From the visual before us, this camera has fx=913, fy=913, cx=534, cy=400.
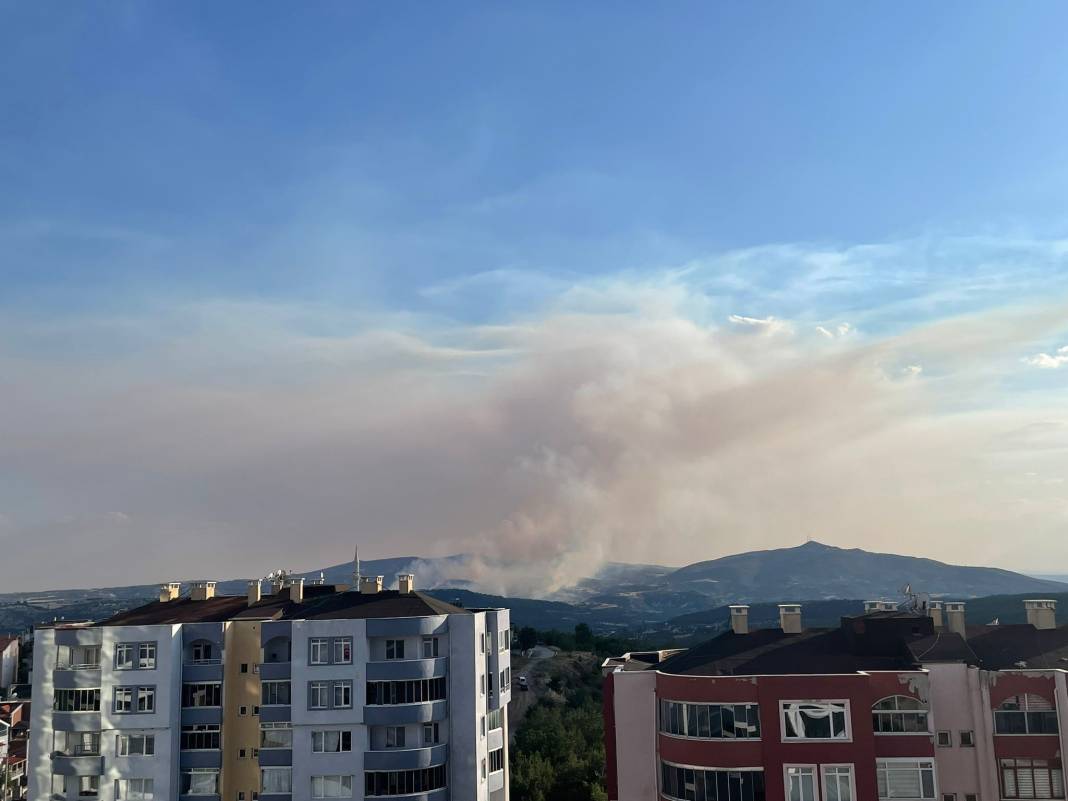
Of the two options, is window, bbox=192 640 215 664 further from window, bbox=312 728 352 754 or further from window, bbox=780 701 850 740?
window, bbox=780 701 850 740

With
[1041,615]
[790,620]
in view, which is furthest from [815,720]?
[1041,615]

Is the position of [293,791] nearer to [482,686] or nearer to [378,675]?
[378,675]

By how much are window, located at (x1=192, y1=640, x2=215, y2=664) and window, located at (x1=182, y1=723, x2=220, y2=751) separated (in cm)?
413

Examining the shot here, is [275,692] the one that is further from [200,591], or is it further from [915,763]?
[915,763]

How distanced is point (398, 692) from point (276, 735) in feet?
26.7

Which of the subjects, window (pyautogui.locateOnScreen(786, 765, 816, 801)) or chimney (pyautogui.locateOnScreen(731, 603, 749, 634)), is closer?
window (pyautogui.locateOnScreen(786, 765, 816, 801))

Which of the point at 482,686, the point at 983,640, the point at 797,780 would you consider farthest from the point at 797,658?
the point at 482,686

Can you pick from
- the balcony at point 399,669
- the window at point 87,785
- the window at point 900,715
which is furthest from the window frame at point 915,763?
the window at point 87,785

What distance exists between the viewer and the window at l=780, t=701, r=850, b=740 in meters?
42.6

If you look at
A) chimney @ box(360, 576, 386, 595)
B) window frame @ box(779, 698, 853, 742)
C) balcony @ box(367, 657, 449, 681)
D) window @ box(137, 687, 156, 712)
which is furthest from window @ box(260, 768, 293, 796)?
window frame @ box(779, 698, 853, 742)

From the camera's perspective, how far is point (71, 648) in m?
59.6

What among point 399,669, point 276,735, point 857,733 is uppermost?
point 399,669

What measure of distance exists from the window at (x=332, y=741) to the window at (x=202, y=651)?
29.5 feet

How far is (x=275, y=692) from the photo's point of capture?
5869 centimetres
